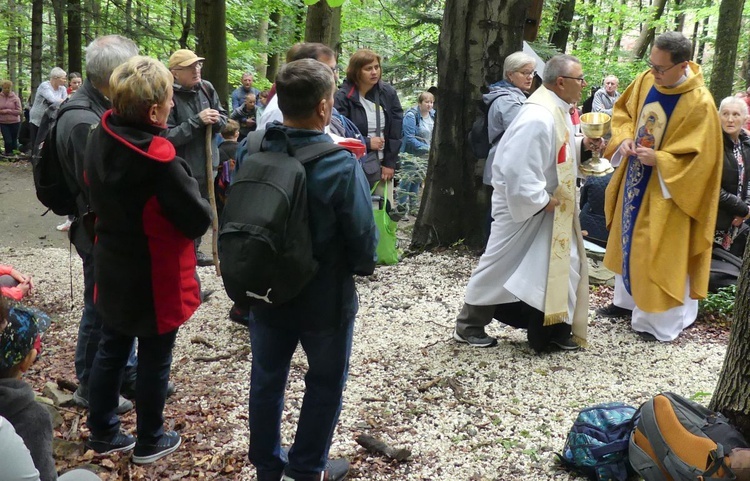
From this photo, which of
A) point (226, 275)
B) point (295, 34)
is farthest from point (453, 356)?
point (295, 34)

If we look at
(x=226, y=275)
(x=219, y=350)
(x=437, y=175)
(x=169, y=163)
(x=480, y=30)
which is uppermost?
(x=480, y=30)

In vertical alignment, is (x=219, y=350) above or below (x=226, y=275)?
below

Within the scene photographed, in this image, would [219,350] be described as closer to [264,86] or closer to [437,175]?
[437,175]

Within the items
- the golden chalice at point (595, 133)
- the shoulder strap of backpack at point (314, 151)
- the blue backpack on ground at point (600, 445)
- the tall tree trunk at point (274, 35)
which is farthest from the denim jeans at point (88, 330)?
the tall tree trunk at point (274, 35)

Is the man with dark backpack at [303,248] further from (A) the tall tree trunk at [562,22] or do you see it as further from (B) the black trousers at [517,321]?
(A) the tall tree trunk at [562,22]

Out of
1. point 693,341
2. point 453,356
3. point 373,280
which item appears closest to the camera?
point 453,356

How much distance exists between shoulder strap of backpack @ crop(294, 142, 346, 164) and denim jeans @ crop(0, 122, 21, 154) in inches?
633

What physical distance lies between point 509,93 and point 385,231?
1631 mm

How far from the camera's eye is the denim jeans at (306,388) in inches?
111

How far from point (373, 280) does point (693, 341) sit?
8.99 feet

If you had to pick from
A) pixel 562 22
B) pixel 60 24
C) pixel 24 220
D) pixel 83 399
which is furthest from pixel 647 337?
pixel 60 24

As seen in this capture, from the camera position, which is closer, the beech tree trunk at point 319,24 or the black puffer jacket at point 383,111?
the black puffer jacket at point 383,111

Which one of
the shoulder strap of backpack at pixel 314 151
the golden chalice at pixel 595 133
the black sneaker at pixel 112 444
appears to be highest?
the shoulder strap of backpack at pixel 314 151

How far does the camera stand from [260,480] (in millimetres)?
3053
